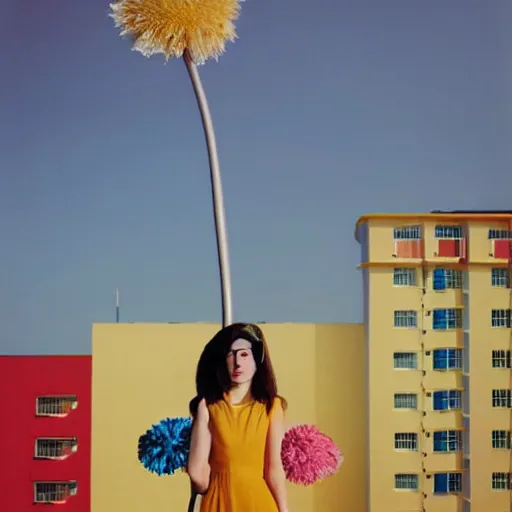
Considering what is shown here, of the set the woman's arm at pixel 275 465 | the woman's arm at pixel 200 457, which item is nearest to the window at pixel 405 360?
the woman's arm at pixel 275 465

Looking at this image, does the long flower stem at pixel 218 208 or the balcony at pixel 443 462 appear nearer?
the long flower stem at pixel 218 208

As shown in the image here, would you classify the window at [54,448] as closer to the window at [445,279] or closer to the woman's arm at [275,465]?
the woman's arm at [275,465]

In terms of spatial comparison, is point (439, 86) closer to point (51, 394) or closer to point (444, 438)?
point (444, 438)

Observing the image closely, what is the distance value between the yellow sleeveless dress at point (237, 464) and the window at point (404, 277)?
72 cm

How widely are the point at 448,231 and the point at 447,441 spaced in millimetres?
Result: 739

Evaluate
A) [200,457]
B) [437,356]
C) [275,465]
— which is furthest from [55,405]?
[437,356]

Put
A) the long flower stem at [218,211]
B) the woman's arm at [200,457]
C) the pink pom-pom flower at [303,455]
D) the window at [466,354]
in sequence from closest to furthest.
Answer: the woman's arm at [200,457] → the pink pom-pom flower at [303,455] → the long flower stem at [218,211] → the window at [466,354]

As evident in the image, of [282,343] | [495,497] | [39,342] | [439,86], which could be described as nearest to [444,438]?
[495,497]

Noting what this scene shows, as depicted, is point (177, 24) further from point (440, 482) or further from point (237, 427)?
point (440, 482)

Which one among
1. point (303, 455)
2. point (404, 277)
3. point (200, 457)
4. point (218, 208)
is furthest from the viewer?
point (404, 277)

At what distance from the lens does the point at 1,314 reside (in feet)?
10.4

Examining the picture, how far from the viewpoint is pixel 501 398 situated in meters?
3.19


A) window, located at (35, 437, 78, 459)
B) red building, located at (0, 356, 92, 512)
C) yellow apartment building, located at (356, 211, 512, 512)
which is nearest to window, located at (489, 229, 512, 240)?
yellow apartment building, located at (356, 211, 512, 512)

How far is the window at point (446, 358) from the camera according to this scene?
320 cm
